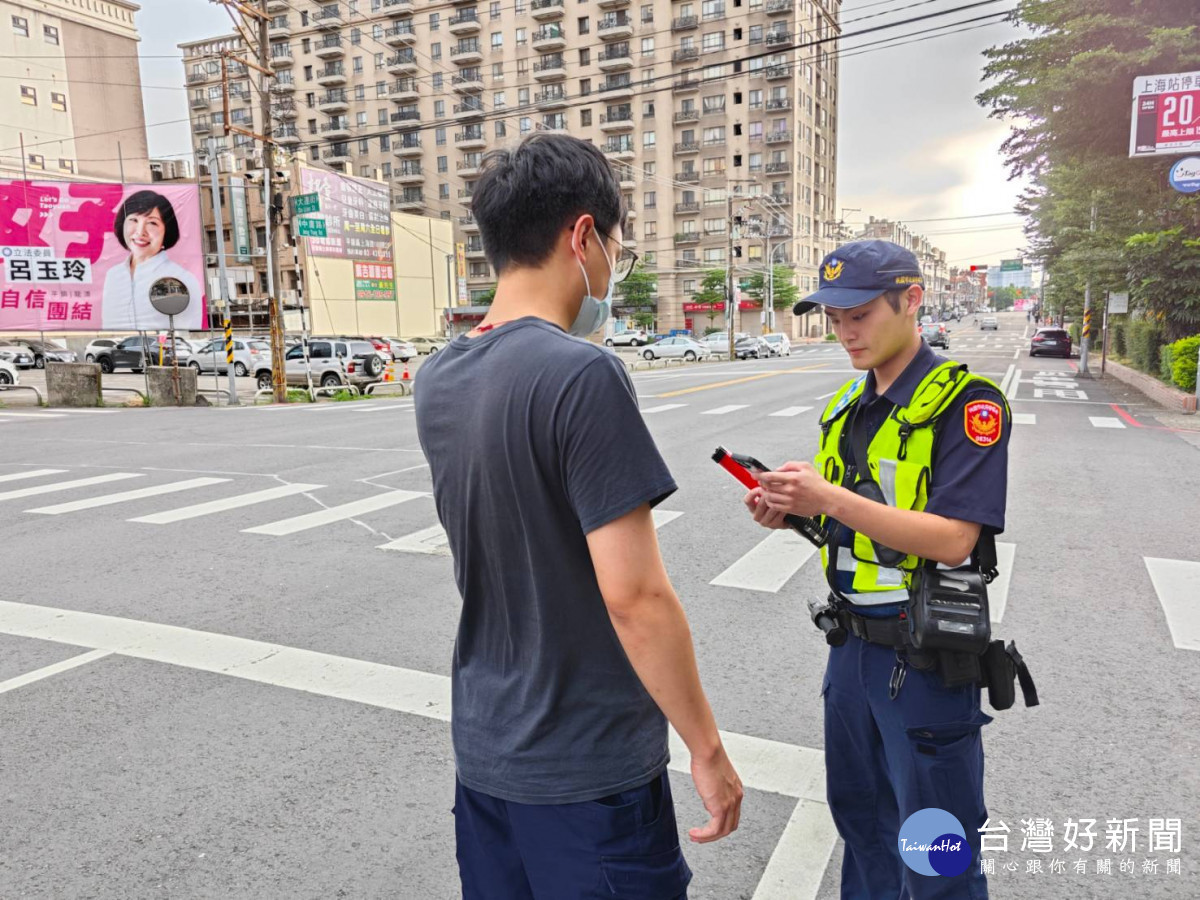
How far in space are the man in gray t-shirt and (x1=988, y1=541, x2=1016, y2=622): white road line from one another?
390 cm

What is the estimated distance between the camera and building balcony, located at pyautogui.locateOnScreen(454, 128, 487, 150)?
8144 cm

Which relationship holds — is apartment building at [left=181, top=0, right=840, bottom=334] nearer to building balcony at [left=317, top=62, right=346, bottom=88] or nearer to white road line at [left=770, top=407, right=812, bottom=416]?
building balcony at [left=317, top=62, right=346, bottom=88]

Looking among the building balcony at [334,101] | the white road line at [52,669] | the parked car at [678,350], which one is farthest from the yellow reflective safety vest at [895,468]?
the building balcony at [334,101]

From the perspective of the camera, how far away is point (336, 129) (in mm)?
87312

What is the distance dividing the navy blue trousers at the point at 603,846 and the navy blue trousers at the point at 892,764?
2.49 feet

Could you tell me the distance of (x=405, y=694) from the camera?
425 cm

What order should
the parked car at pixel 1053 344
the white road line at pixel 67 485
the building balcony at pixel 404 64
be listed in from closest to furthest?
the white road line at pixel 67 485 < the parked car at pixel 1053 344 < the building balcony at pixel 404 64

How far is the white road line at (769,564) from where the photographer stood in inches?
241

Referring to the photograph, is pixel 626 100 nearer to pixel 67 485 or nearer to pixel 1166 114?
pixel 1166 114

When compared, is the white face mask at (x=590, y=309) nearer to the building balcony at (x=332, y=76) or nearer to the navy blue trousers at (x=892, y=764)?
the navy blue trousers at (x=892, y=764)

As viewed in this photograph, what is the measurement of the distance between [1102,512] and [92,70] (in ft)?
236

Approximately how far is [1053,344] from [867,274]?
4613 cm

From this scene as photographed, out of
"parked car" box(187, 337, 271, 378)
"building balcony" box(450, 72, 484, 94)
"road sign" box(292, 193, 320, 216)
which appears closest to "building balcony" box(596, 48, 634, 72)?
"building balcony" box(450, 72, 484, 94)

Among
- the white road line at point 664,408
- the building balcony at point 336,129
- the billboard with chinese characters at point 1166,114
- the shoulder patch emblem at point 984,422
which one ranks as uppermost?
the building balcony at point 336,129
